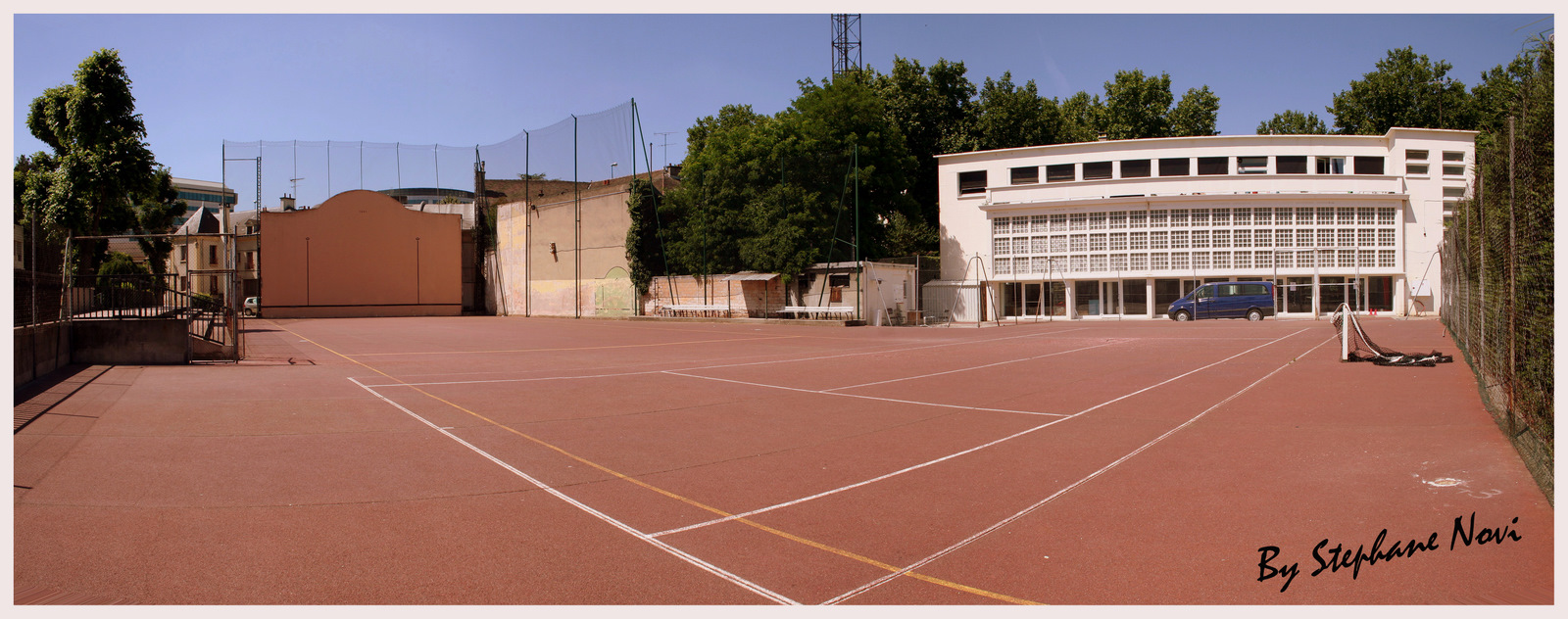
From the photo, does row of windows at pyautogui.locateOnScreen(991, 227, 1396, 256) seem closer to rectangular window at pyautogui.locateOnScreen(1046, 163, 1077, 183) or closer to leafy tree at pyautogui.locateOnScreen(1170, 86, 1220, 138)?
rectangular window at pyautogui.locateOnScreen(1046, 163, 1077, 183)

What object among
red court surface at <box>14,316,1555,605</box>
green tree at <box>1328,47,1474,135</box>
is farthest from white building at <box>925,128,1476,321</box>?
red court surface at <box>14,316,1555,605</box>

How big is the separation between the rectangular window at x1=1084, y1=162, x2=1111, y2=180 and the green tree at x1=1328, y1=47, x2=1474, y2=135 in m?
22.8

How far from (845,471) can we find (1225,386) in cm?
747

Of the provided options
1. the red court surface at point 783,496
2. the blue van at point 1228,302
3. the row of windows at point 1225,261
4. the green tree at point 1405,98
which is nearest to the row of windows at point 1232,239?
the row of windows at point 1225,261

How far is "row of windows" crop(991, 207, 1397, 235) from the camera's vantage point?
126ft

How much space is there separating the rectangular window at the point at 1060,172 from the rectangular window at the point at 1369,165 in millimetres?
13373

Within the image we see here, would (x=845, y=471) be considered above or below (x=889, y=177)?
below

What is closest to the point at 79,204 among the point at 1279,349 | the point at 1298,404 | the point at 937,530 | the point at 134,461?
the point at 134,461

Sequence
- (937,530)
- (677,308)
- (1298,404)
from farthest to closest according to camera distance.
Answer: (677,308) < (1298,404) < (937,530)

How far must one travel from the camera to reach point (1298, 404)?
9430mm

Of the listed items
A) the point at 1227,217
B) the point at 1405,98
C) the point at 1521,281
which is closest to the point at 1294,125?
the point at 1405,98

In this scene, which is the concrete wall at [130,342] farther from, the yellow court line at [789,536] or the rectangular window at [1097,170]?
the rectangular window at [1097,170]

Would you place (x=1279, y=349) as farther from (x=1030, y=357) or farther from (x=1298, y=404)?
(x=1298, y=404)

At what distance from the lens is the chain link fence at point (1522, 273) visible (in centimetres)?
564
